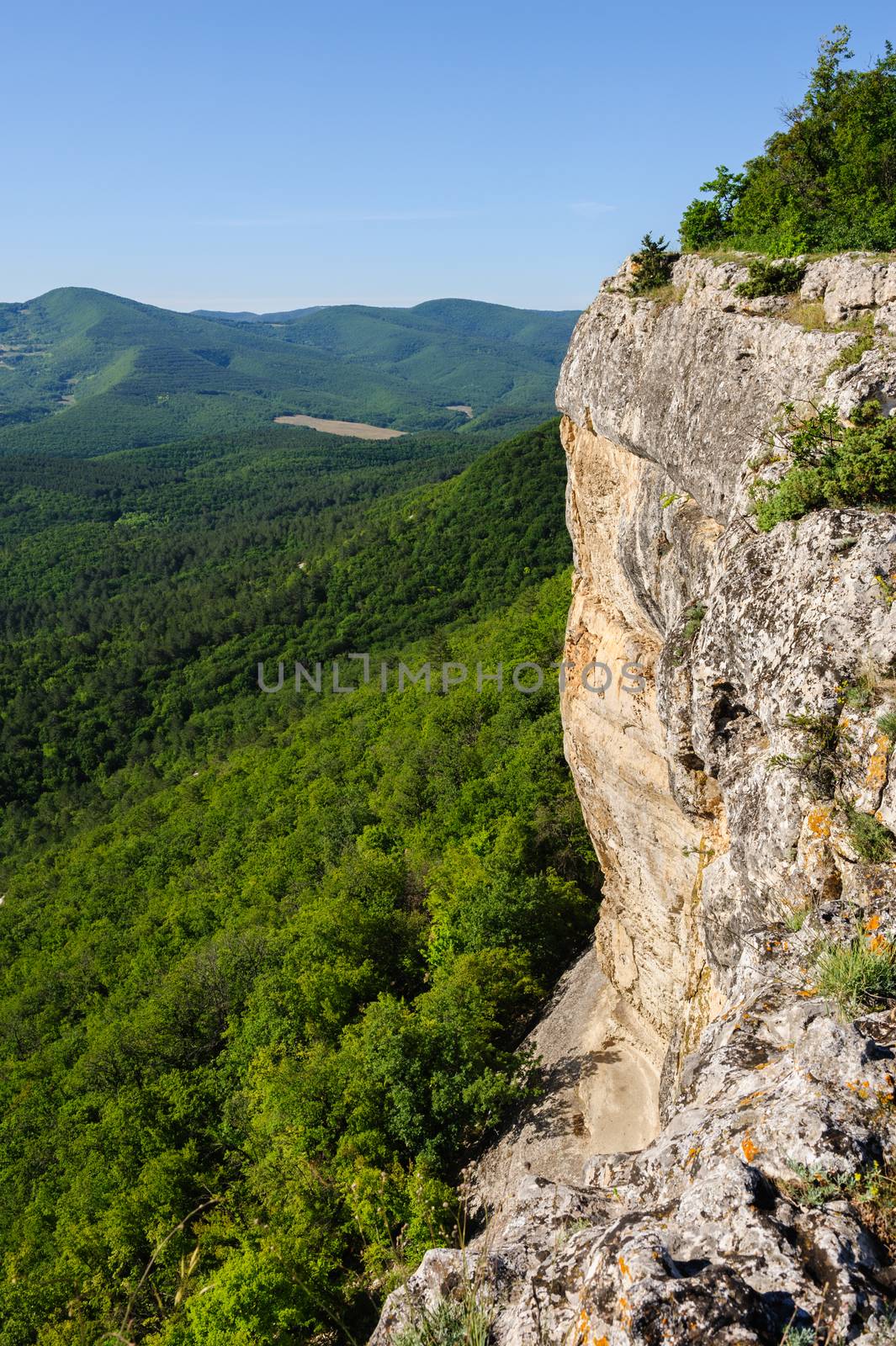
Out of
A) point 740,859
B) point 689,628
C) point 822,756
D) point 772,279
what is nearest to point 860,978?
point 822,756

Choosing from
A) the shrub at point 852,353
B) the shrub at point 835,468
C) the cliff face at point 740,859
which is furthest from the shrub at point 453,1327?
the shrub at point 852,353

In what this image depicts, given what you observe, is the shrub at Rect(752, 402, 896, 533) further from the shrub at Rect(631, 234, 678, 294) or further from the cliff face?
the shrub at Rect(631, 234, 678, 294)

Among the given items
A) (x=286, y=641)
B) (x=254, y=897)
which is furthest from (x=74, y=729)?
(x=254, y=897)

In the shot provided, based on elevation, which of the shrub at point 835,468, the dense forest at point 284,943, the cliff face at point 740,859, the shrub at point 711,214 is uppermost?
the shrub at point 711,214

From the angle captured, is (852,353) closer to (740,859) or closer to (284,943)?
(740,859)

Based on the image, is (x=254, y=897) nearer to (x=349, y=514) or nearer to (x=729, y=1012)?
(x=729, y=1012)

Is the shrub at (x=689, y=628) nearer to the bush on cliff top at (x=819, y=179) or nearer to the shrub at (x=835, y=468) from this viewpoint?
the shrub at (x=835, y=468)
